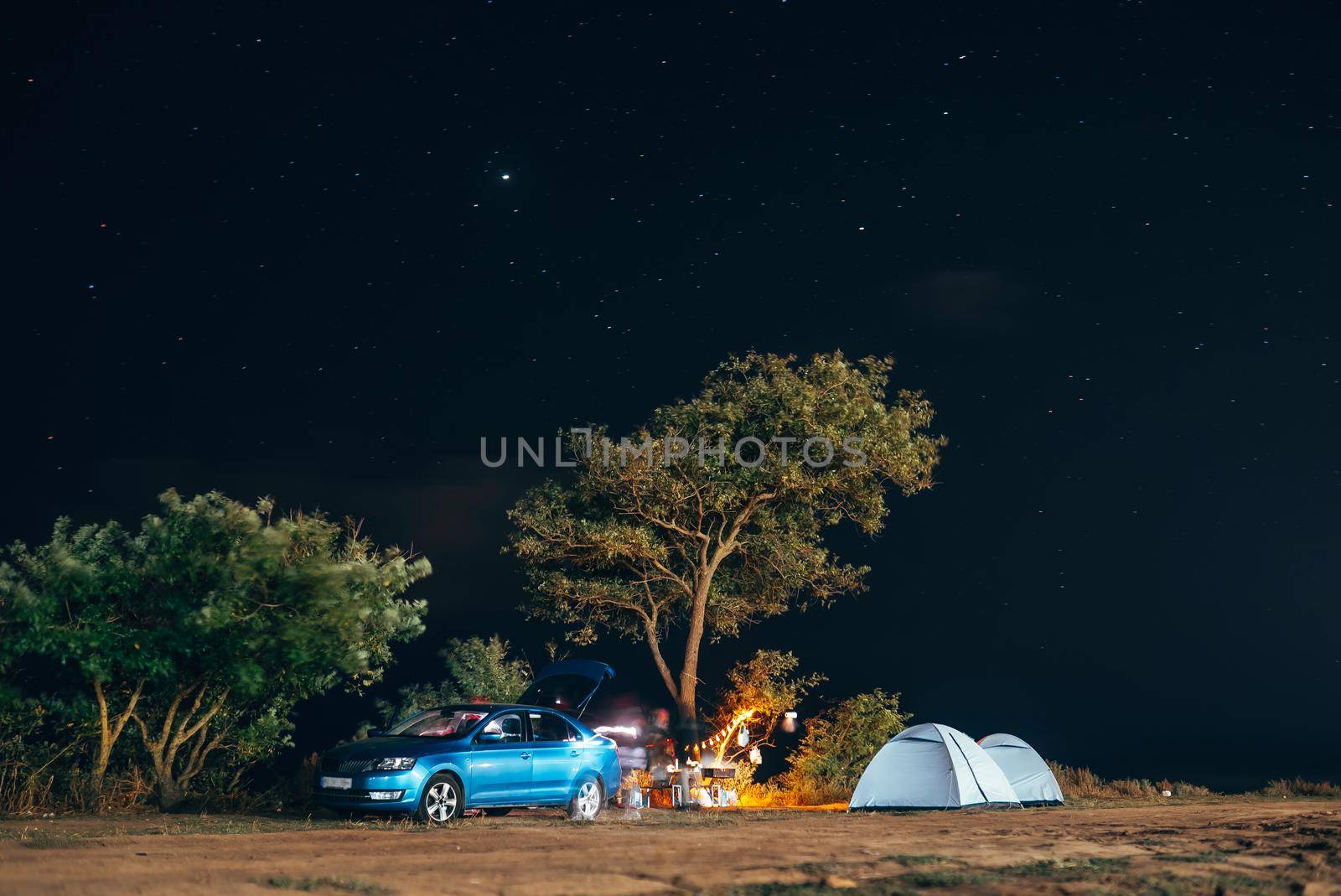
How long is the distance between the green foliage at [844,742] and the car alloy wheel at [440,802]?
10164mm

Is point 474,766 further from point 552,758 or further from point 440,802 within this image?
point 552,758

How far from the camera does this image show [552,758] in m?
14.5

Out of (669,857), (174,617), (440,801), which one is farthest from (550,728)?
(669,857)

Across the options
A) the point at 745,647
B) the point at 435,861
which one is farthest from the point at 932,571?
the point at 435,861

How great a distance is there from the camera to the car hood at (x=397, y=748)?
1336cm

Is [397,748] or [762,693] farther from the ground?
[762,693]

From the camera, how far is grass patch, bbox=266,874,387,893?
740cm

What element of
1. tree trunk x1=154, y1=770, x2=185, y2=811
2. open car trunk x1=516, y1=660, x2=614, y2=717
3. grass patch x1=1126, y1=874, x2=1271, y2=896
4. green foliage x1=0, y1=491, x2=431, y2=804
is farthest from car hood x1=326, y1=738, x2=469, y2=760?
grass patch x1=1126, y1=874, x2=1271, y2=896

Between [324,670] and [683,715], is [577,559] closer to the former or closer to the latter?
[683,715]

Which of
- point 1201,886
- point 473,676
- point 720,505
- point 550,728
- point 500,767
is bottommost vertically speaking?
point 1201,886

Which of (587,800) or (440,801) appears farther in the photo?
(587,800)

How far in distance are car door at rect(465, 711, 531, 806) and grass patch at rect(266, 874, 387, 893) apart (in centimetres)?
588

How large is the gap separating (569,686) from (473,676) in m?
9.40

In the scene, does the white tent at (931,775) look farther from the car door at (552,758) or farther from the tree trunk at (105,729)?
the tree trunk at (105,729)
